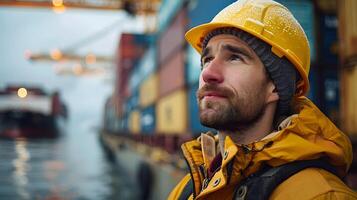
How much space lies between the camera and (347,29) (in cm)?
518

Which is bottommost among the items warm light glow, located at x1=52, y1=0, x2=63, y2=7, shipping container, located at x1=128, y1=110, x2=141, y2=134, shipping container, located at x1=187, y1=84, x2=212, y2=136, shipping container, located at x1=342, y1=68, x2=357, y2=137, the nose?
shipping container, located at x1=128, y1=110, x2=141, y2=134

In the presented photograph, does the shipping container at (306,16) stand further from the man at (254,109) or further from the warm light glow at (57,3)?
the warm light glow at (57,3)

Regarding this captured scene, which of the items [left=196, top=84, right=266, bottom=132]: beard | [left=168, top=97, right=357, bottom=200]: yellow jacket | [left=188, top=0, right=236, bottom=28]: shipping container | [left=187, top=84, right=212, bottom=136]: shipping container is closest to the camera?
[left=168, top=97, right=357, bottom=200]: yellow jacket

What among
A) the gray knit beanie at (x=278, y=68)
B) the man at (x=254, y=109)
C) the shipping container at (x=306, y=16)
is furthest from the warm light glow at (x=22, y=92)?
the gray knit beanie at (x=278, y=68)

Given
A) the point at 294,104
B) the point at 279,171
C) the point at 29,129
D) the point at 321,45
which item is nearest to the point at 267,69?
the point at 294,104

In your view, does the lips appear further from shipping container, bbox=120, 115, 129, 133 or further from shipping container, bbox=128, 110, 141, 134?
Answer: shipping container, bbox=120, 115, 129, 133

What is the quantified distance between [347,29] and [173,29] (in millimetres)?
9614

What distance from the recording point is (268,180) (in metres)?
1.30

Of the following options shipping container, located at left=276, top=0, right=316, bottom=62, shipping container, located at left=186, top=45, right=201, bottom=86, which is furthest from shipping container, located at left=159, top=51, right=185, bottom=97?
shipping container, located at left=276, top=0, right=316, bottom=62

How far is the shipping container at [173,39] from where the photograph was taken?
12.6 m

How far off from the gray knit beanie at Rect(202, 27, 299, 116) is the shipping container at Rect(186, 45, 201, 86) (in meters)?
8.42

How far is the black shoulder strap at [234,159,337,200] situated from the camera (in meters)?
1.29

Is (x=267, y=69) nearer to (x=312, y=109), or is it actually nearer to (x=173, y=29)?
(x=312, y=109)

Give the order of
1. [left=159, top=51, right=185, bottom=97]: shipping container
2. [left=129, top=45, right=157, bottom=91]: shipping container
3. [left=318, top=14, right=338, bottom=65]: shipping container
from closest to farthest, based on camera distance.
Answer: [left=318, top=14, right=338, bottom=65]: shipping container < [left=159, top=51, right=185, bottom=97]: shipping container < [left=129, top=45, right=157, bottom=91]: shipping container
